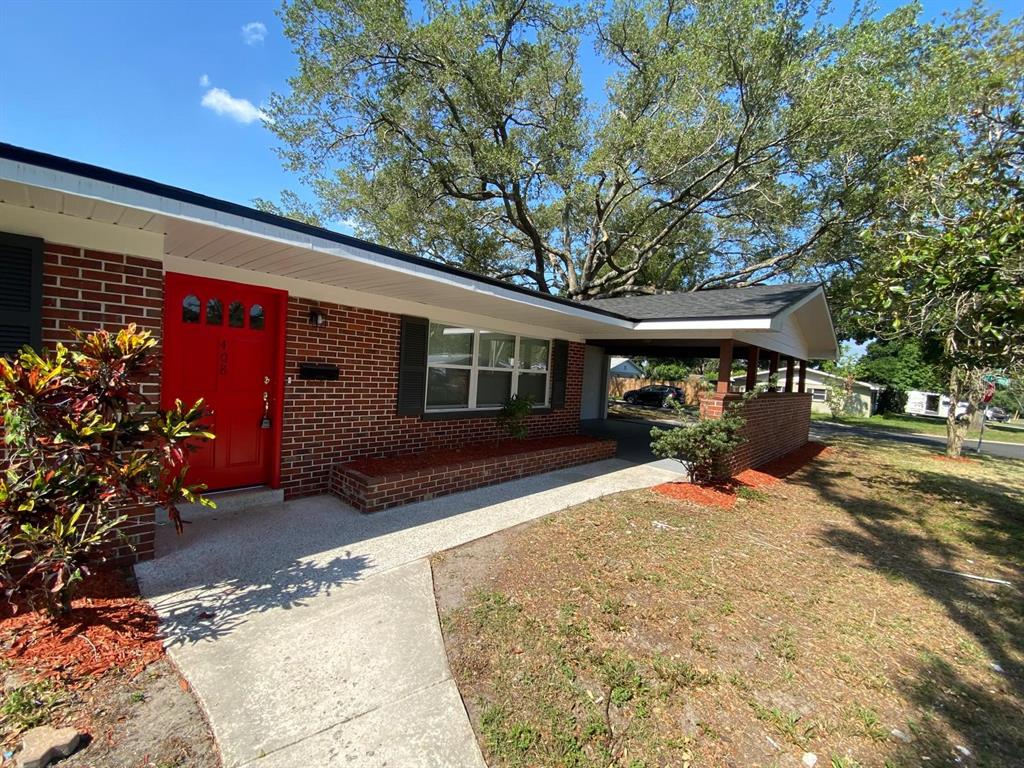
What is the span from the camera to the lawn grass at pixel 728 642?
7.11ft

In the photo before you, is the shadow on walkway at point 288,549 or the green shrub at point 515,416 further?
the green shrub at point 515,416

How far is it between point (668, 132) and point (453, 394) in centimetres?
855

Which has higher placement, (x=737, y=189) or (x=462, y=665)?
(x=737, y=189)

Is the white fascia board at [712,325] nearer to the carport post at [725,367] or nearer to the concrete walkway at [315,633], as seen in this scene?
the carport post at [725,367]

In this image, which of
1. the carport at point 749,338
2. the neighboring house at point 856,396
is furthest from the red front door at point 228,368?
the neighboring house at point 856,396

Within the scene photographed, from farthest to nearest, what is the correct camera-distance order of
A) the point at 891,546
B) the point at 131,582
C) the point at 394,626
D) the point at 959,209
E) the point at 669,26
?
1. the point at 669,26
2. the point at 959,209
3. the point at 891,546
4. the point at 131,582
5. the point at 394,626

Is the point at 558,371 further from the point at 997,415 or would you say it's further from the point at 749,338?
the point at 997,415

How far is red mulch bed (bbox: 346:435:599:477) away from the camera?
17.2 feet

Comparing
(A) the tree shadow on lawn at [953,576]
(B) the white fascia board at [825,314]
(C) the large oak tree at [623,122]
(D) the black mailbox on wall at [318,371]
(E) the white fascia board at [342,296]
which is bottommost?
(A) the tree shadow on lawn at [953,576]

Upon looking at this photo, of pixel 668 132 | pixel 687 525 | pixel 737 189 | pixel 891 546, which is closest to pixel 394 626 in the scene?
pixel 687 525

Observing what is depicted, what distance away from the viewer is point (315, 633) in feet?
8.85

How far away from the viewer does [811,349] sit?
41.7 ft

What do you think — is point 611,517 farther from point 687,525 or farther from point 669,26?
point 669,26

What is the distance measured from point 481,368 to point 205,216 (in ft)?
15.1
